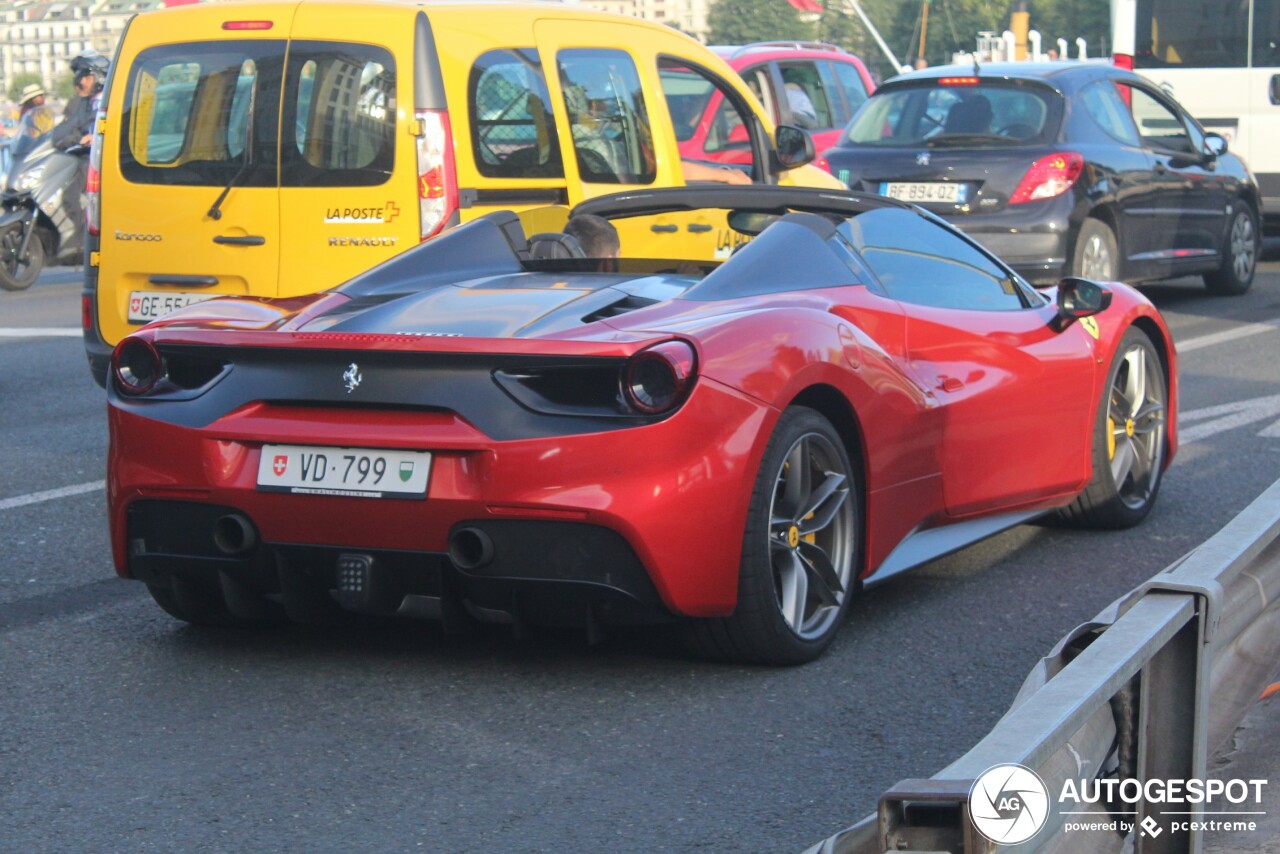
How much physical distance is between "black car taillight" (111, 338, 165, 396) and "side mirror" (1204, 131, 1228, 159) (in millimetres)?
10681

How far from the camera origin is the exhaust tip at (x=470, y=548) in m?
4.24

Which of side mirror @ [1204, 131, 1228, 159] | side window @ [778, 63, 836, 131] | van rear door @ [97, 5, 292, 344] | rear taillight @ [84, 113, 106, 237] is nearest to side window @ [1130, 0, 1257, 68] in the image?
side window @ [778, 63, 836, 131]

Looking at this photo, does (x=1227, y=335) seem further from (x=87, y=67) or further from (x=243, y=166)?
(x=87, y=67)

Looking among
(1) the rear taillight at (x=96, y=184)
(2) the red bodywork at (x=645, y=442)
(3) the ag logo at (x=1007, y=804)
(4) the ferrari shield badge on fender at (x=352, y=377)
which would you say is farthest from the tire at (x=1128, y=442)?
(1) the rear taillight at (x=96, y=184)

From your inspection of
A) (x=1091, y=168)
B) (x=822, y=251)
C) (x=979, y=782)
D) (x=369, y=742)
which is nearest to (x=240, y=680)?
(x=369, y=742)

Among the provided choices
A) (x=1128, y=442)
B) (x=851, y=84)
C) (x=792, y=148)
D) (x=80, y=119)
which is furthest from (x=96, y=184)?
(x=851, y=84)

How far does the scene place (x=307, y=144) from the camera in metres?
7.70

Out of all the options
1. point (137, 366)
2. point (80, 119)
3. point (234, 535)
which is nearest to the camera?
point (234, 535)

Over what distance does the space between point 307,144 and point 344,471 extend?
365 cm

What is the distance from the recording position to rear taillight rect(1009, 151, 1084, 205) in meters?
12.2

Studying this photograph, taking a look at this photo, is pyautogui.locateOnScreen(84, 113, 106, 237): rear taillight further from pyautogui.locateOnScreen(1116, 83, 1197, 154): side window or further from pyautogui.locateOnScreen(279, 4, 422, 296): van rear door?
pyautogui.locateOnScreen(1116, 83, 1197, 154): side window

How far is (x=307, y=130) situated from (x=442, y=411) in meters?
3.68

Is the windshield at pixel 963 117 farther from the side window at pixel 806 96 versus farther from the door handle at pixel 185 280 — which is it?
the door handle at pixel 185 280

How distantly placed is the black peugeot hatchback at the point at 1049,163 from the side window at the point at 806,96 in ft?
11.6
